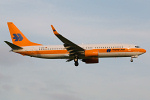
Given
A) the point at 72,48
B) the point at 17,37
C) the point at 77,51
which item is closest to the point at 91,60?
the point at 77,51

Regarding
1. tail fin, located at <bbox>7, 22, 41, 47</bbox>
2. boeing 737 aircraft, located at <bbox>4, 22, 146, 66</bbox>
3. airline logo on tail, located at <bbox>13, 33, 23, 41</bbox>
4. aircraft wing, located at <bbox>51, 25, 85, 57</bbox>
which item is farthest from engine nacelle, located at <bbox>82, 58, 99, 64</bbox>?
airline logo on tail, located at <bbox>13, 33, 23, 41</bbox>

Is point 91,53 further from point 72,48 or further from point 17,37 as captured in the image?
point 17,37

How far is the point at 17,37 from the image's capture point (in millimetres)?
67750

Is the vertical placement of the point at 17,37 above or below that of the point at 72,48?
above

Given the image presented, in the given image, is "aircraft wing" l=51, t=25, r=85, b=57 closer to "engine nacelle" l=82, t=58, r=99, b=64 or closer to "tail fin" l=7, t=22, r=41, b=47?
"engine nacelle" l=82, t=58, r=99, b=64

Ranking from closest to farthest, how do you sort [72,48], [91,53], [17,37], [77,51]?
[91,53] → [72,48] → [77,51] → [17,37]

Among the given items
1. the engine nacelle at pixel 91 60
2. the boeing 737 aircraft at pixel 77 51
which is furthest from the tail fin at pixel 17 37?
the engine nacelle at pixel 91 60

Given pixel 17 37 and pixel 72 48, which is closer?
pixel 72 48

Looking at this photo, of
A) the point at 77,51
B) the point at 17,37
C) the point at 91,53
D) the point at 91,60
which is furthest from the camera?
the point at 17,37

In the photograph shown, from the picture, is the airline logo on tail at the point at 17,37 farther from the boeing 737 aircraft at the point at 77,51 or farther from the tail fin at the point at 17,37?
the boeing 737 aircraft at the point at 77,51

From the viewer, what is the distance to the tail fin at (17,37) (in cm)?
6644

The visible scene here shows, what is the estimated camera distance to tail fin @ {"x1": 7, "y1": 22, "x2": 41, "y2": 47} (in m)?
66.4

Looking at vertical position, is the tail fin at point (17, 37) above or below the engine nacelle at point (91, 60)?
above

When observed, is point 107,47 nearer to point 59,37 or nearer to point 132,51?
point 132,51
